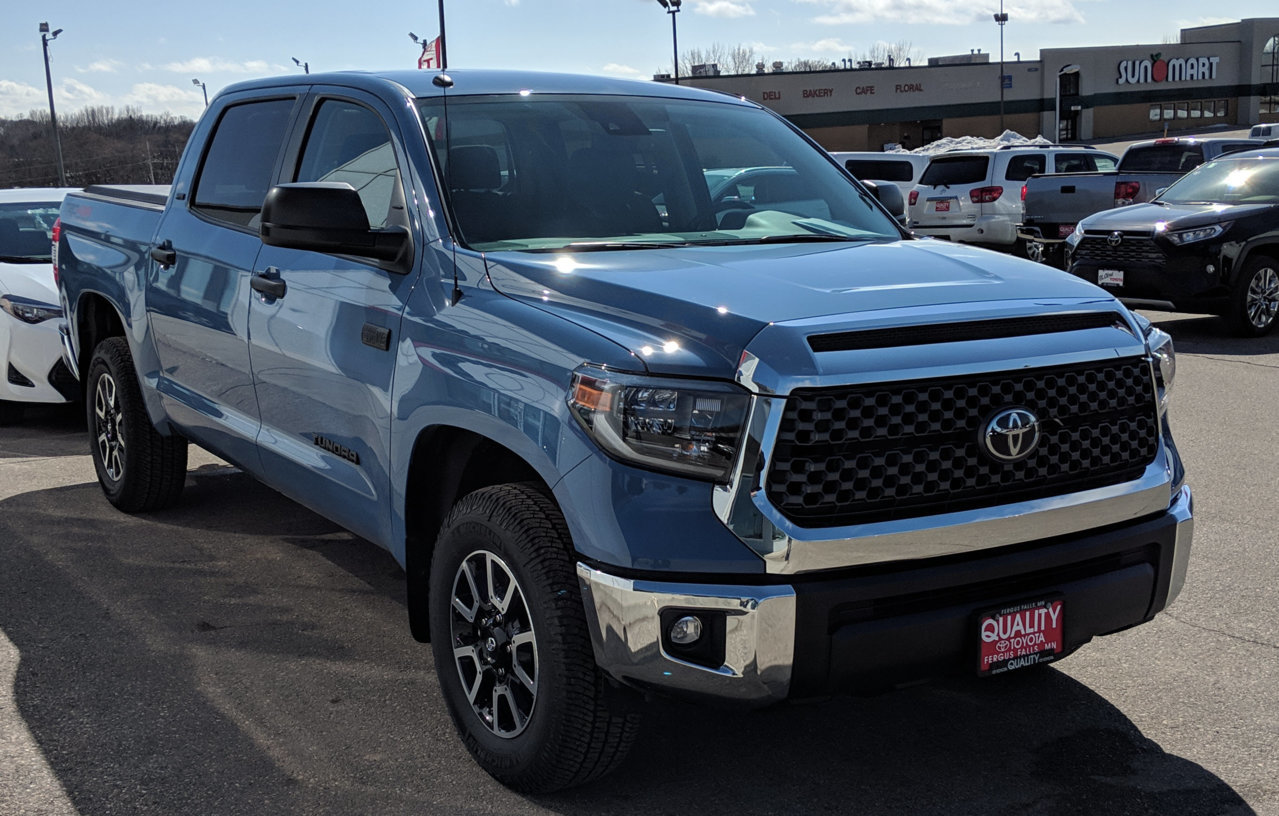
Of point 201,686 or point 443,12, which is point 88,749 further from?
point 443,12

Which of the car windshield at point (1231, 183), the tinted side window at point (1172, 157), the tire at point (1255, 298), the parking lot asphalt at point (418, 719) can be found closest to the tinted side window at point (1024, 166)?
the tinted side window at point (1172, 157)

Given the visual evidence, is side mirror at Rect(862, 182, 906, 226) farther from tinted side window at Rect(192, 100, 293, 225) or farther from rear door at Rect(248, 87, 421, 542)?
tinted side window at Rect(192, 100, 293, 225)

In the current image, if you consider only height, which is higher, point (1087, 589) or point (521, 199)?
point (521, 199)

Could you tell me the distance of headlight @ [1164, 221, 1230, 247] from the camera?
11898mm

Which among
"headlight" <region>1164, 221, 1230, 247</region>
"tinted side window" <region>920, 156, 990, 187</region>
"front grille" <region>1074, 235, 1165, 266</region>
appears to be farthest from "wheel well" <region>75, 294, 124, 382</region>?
"tinted side window" <region>920, 156, 990, 187</region>

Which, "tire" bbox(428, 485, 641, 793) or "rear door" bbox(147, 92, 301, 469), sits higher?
"rear door" bbox(147, 92, 301, 469)

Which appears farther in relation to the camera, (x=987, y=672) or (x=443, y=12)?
(x=443, y=12)

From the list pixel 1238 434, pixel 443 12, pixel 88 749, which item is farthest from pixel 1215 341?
pixel 443 12

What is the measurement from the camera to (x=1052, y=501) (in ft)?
10.5

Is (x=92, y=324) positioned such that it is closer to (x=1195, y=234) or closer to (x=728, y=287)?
(x=728, y=287)

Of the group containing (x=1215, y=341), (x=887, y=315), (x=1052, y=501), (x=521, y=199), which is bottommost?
(x=1215, y=341)

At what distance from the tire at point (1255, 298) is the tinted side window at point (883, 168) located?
10870mm

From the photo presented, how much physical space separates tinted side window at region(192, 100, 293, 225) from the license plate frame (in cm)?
887

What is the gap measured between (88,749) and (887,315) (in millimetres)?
2559
